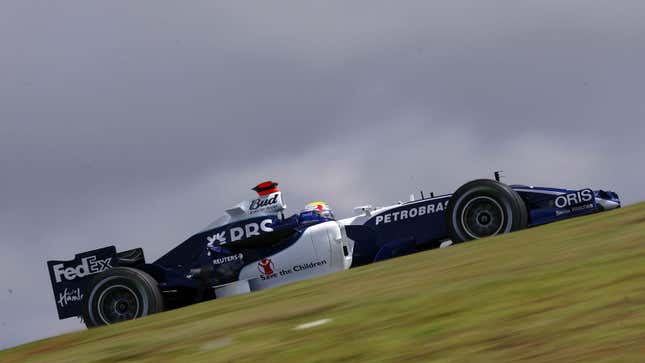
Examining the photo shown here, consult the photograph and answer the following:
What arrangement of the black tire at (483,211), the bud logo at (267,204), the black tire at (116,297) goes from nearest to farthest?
the black tire at (483,211) < the black tire at (116,297) < the bud logo at (267,204)

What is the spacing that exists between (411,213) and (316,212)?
4.68 feet

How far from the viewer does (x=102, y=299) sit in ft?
36.5

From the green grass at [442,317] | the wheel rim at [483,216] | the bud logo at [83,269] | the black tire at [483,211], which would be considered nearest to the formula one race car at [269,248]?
the bud logo at [83,269]

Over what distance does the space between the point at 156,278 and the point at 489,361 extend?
342 inches

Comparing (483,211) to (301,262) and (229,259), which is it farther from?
(229,259)

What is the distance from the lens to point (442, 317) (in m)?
4.74

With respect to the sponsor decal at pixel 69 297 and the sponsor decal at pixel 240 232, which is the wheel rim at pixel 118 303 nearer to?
the sponsor decal at pixel 69 297

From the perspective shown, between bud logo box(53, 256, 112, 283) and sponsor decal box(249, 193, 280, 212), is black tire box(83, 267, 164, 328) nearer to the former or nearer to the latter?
bud logo box(53, 256, 112, 283)

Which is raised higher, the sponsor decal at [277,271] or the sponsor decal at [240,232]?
the sponsor decal at [240,232]

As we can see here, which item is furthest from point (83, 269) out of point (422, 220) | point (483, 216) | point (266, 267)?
point (483, 216)

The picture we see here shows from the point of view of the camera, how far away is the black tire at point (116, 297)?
435 inches

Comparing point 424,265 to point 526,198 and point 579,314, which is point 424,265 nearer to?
point 579,314

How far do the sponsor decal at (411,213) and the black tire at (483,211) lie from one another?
74 cm

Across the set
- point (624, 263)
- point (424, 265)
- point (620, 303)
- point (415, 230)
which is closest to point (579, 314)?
point (620, 303)
